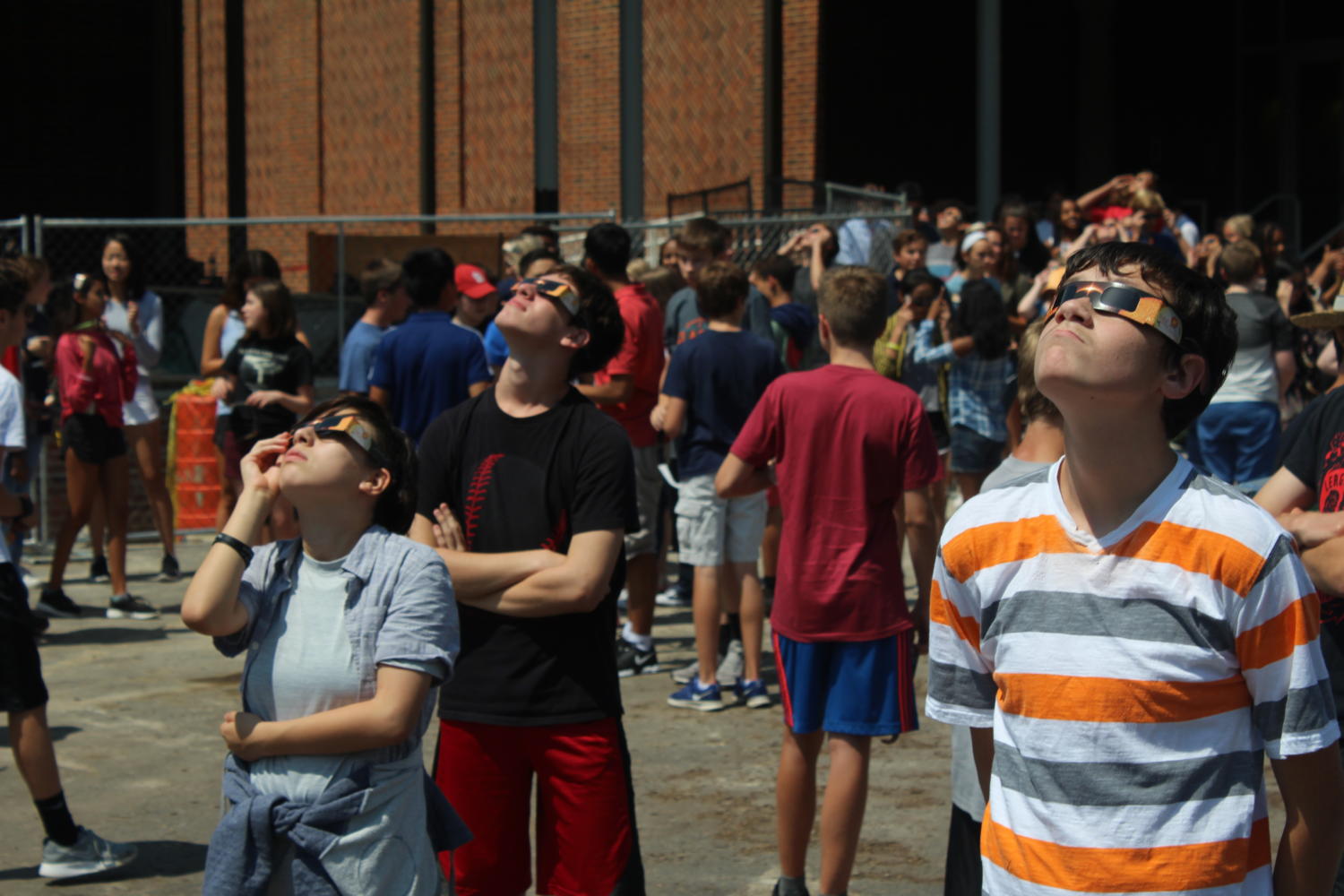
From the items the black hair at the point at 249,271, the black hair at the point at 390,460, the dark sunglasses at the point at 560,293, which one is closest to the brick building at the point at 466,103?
the black hair at the point at 249,271

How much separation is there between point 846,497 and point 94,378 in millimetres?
5854

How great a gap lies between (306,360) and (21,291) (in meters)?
2.79

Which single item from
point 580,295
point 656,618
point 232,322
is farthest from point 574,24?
point 580,295

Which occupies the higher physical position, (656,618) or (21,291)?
(21,291)

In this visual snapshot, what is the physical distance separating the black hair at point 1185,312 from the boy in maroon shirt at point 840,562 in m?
2.15

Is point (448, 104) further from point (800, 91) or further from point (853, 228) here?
point (853, 228)

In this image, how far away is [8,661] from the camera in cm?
477

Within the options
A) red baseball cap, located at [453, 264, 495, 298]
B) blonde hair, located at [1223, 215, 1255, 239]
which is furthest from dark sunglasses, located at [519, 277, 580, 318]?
blonde hair, located at [1223, 215, 1255, 239]

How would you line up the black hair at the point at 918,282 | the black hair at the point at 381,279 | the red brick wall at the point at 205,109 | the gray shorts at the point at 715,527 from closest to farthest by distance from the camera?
1. the gray shorts at the point at 715,527
2. the black hair at the point at 381,279
3. the black hair at the point at 918,282
4. the red brick wall at the point at 205,109

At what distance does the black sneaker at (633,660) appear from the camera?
780 cm

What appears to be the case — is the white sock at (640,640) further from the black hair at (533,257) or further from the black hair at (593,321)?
the black hair at (593,321)

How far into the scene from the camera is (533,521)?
375cm

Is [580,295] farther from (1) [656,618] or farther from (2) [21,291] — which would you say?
(1) [656,618]

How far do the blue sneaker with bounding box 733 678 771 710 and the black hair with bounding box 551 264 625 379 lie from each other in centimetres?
345
